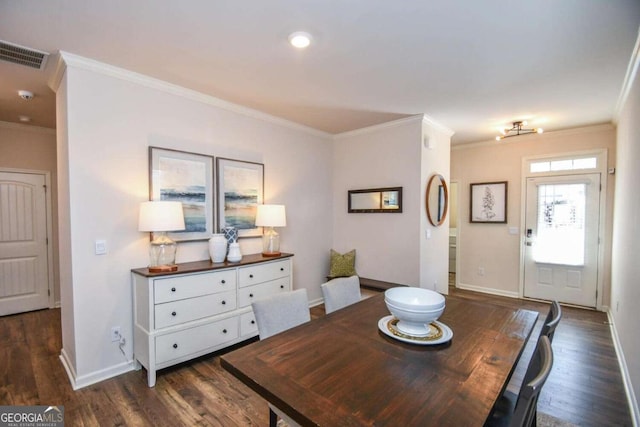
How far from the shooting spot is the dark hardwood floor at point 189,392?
2.02 m

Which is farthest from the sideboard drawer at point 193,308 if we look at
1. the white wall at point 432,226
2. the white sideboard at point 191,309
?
the white wall at point 432,226

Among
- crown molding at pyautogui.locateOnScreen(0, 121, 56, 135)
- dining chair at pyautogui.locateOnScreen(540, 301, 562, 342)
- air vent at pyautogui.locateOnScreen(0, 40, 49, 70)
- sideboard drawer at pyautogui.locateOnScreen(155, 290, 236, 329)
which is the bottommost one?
sideboard drawer at pyautogui.locateOnScreen(155, 290, 236, 329)

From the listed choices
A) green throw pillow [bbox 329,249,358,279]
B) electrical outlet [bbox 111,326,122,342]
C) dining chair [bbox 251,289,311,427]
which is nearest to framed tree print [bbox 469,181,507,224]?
green throw pillow [bbox 329,249,358,279]

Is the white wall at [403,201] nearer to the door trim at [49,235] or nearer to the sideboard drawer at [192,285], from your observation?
the sideboard drawer at [192,285]

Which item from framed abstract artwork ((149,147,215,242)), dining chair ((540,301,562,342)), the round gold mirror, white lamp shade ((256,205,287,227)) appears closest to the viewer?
dining chair ((540,301,562,342))

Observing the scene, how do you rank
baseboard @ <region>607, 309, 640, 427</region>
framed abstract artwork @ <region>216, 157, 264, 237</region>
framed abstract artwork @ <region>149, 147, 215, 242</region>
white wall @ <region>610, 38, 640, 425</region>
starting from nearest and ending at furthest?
1. baseboard @ <region>607, 309, 640, 427</region>
2. white wall @ <region>610, 38, 640, 425</region>
3. framed abstract artwork @ <region>149, 147, 215, 242</region>
4. framed abstract artwork @ <region>216, 157, 264, 237</region>

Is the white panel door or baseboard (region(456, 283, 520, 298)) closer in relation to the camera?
the white panel door

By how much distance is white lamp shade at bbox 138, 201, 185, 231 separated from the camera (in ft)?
8.04

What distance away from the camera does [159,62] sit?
7.86ft

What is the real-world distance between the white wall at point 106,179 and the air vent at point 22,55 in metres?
0.19

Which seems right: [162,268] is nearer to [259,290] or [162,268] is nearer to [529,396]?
[259,290]

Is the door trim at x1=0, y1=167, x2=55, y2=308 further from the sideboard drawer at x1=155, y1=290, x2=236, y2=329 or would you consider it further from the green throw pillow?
the green throw pillow

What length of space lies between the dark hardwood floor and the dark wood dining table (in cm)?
93

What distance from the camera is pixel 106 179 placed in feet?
8.17
